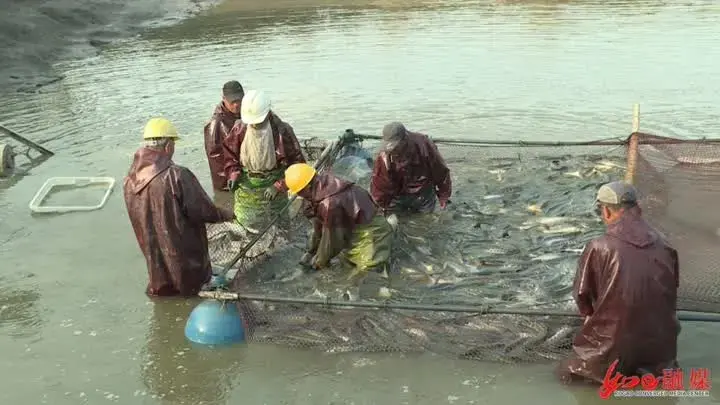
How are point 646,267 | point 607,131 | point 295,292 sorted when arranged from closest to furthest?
point 646,267, point 295,292, point 607,131

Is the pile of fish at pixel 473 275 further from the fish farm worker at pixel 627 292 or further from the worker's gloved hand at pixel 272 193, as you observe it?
the fish farm worker at pixel 627 292

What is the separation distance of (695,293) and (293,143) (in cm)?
447

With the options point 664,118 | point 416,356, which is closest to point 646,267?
point 416,356

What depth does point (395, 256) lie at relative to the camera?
7.74m

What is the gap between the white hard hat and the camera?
7754 millimetres

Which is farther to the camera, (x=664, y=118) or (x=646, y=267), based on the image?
(x=664, y=118)

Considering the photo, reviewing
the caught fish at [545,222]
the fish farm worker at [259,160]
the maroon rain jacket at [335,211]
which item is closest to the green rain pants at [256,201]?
the fish farm worker at [259,160]

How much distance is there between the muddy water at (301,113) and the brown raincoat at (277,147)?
1.60 m

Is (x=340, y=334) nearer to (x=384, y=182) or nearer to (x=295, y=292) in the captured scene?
(x=295, y=292)

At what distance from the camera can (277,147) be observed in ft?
26.8

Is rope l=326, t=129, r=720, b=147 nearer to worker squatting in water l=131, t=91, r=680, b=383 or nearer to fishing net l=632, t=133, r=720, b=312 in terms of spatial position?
fishing net l=632, t=133, r=720, b=312

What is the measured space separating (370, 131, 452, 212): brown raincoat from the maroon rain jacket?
1397mm

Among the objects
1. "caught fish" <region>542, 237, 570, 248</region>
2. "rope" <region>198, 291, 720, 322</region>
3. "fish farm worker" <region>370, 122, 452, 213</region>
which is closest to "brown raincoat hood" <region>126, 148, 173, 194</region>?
"rope" <region>198, 291, 720, 322</region>

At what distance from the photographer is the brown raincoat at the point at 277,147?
8156mm
